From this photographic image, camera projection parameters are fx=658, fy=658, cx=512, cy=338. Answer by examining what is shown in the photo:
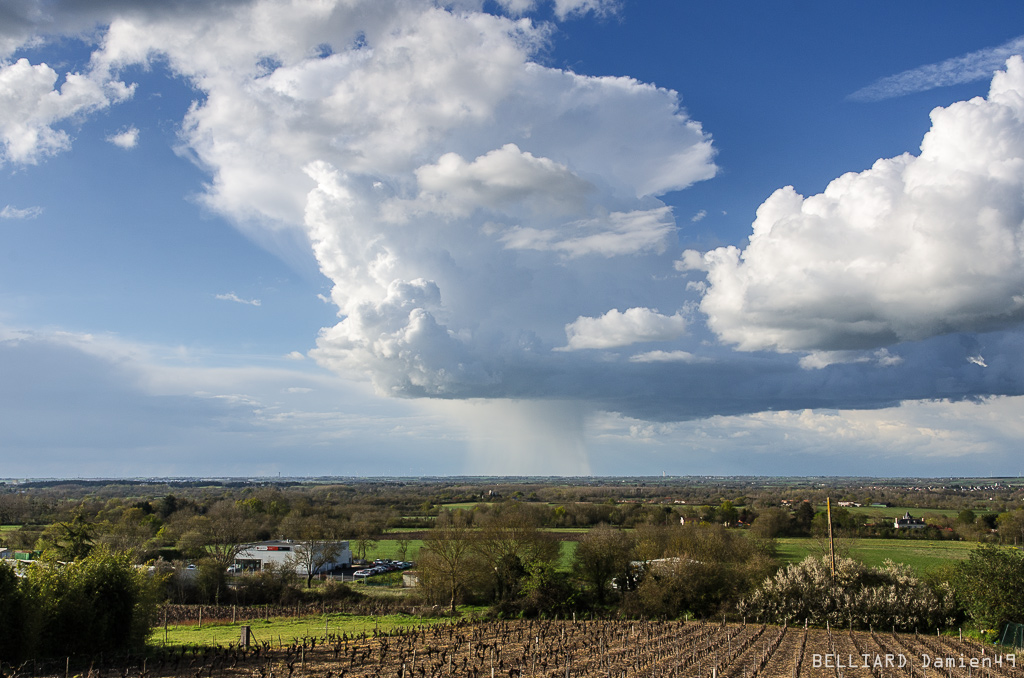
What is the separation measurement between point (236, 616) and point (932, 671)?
141 ft

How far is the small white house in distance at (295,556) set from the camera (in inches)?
2549

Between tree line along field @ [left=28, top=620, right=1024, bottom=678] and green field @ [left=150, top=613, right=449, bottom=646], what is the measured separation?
5.28 feet

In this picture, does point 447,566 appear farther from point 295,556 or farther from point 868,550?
point 868,550

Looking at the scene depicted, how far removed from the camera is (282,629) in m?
40.1

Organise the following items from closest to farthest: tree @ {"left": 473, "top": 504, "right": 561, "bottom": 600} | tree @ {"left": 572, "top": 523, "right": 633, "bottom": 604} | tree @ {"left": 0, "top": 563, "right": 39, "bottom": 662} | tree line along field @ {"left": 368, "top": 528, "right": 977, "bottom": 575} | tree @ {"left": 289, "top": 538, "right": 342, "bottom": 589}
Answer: tree @ {"left": 0, "top": 563, "right": 39, "bottom": 662}, tree @ {"left": 572, "top": 523, "right": 633, "bottom": 604}, tree @ {"left": 473, "top": 504, "right": 561, "bottom": 600}, tree line along field @ {"left": 368, "top": 528, "right": 977, "bottom": 575}, tree @ {"left": 289, "top": 538, "right": 342, "bottom": 589}

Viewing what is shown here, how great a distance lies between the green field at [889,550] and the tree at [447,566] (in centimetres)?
2857

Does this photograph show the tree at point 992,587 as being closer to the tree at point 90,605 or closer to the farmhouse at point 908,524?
the tree at point 90,605

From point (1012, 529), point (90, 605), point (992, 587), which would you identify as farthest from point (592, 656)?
point (1012, 529)

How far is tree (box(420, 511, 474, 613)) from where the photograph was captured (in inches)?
1975

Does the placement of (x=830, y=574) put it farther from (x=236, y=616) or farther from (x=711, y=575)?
(x=236, y=616)

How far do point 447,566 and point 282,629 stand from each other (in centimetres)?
1391

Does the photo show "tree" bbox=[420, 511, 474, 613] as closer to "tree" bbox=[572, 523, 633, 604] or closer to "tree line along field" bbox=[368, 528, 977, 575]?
"tree line along field" bbox=[368, 528, 977, 575]

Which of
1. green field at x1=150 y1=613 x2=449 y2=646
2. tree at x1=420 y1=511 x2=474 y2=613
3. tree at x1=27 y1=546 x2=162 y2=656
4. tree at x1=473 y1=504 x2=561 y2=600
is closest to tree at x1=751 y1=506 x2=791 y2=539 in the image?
tree at x1=473 y1=504 x2=561 y2=600

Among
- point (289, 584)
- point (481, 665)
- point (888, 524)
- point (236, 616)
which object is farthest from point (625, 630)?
point (888, 524)
